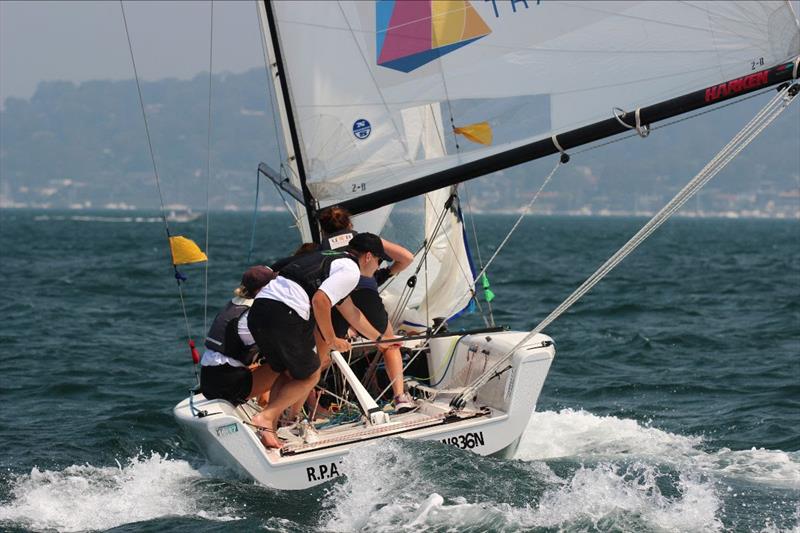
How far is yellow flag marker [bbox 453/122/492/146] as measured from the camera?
7.36m

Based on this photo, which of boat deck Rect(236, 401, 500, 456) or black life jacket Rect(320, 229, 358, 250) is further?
black life jacket Rect(320, 229, 358, 250)

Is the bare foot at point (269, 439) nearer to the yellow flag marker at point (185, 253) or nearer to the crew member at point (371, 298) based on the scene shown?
the crew member at point (371, 298)

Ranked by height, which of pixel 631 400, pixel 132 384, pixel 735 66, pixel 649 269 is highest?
pixel 735 66

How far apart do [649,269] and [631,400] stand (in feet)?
65.9

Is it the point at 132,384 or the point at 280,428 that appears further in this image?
the point at 132,384

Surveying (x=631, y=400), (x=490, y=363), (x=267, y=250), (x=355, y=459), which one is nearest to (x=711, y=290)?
(x=631, y=400)

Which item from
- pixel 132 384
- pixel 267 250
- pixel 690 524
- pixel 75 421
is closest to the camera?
pixel 690 524

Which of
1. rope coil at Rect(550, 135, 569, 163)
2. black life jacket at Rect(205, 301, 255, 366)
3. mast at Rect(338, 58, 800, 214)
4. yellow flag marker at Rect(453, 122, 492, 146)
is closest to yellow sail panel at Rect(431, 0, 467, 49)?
yellow flag marker at Rect(453, 122, 492, 146)

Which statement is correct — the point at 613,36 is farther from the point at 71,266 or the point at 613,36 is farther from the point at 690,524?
the point at 71,266

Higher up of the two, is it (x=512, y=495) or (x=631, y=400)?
(x=512, y=495)

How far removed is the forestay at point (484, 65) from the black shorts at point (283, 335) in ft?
4.50

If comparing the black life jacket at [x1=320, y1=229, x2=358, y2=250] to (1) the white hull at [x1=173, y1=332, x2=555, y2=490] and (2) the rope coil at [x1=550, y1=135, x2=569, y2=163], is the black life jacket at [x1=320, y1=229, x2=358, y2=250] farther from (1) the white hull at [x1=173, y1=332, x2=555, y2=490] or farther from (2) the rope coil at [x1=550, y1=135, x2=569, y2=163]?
(2) the rope coil at [x1=550, y1=135, x2=569, y2=163]

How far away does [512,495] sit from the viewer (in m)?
6.24

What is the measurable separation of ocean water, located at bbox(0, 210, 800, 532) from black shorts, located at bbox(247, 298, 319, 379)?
699 mm
